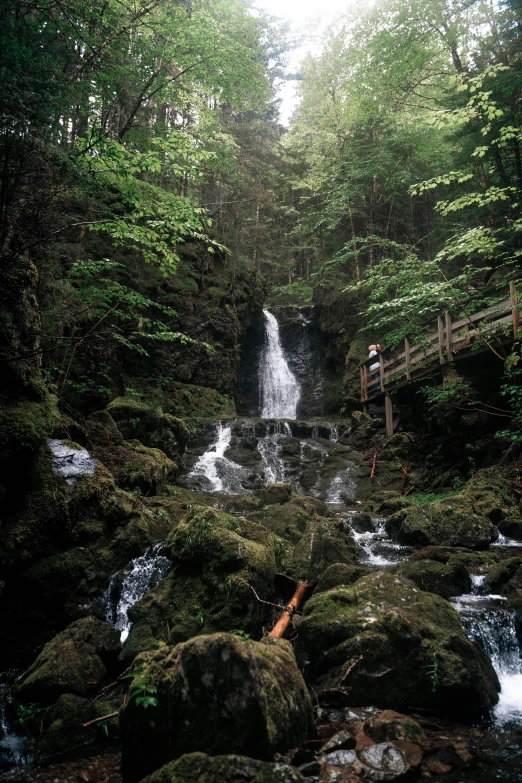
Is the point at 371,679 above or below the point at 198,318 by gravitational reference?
below

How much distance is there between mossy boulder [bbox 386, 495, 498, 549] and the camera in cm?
838

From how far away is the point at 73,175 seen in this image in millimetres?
5457

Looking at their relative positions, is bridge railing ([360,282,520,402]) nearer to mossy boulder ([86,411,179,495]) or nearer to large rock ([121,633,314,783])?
mossy boulder ([86,411,179,495])

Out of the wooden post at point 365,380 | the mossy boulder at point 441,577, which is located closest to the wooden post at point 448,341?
the wooden post at point 365,380

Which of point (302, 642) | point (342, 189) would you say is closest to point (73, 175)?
point (302, 642)

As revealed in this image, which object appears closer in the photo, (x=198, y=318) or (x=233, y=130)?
(x=198, y=318)

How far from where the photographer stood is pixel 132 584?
648 cm

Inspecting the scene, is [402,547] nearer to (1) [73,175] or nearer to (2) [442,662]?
(2) [442,662]

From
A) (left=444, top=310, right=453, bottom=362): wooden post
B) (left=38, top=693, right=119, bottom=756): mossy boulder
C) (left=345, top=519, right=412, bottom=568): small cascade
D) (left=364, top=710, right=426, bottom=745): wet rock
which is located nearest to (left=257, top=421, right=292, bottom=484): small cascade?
(left=345, top=519, right=412, bottom=568): small cascade

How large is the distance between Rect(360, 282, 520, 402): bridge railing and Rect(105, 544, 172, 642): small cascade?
7.44 m

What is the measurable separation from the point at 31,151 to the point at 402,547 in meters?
9.05

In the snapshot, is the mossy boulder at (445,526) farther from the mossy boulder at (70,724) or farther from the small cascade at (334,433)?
the small cascade at (334,433)

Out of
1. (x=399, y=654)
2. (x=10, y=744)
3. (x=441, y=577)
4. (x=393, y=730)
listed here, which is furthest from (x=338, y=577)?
(x=10, y=744)

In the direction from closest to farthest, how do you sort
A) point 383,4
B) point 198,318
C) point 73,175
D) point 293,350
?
point 73,175 < point 383,4 < point 198,318 < point 293,350
